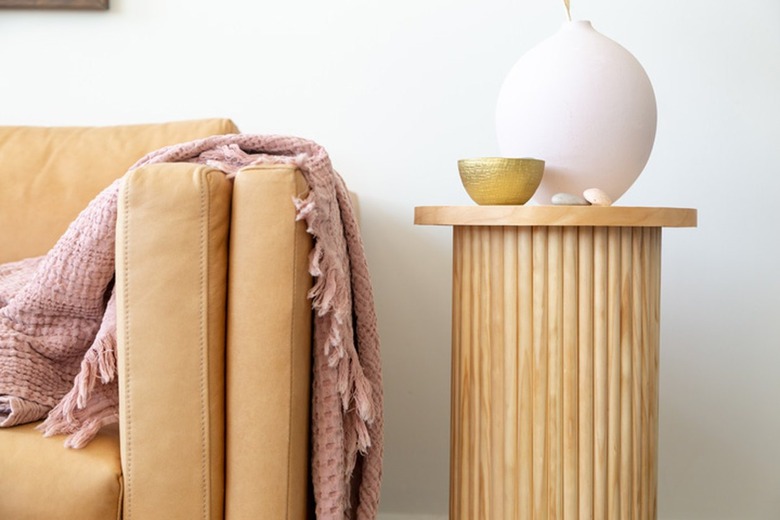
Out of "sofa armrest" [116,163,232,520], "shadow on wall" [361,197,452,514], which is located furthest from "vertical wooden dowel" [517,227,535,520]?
"shadow on wall" [361,197,452,514]

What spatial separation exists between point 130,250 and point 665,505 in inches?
51.0

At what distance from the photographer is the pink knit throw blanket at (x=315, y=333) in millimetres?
1054

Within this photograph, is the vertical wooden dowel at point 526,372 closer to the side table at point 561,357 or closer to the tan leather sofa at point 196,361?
the side table at point 561,357

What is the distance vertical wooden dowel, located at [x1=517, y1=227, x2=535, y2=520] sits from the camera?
3.73 feet

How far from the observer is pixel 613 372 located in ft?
3.74

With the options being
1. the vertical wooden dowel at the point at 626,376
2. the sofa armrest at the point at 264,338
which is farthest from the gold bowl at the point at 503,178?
the sofa armrest at the point at 264,338

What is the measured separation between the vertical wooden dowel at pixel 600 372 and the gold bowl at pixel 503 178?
118 millimetres

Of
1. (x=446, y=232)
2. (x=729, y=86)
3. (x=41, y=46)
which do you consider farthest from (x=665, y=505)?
(x=41, y=46)

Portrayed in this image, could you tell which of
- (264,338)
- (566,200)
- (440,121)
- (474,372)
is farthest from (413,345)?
(264,338)

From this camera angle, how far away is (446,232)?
1775 mm

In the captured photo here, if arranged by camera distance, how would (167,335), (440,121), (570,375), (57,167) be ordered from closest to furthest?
(167,335)
(570,375)
(57,167)
(440,121)

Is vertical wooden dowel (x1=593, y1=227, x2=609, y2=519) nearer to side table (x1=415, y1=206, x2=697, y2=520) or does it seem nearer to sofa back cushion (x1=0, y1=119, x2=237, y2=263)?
side table (x1=415, y1=206, x2=697, y2=520)

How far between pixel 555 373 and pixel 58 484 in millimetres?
645

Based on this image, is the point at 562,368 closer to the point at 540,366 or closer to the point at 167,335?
the point at 540,366
